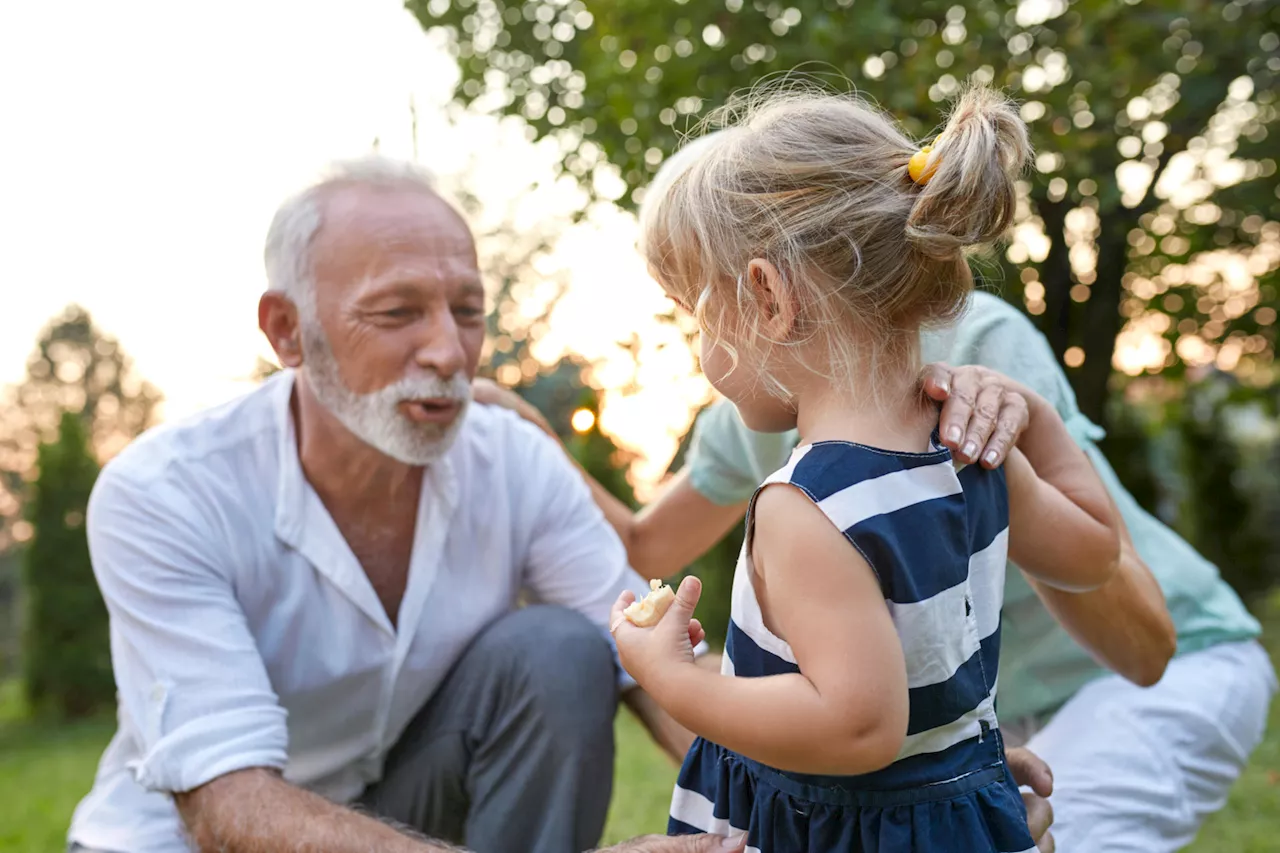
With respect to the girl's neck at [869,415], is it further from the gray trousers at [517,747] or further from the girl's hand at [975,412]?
the gray trousers at [517,747]

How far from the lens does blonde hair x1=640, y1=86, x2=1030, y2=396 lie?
55.6 inches

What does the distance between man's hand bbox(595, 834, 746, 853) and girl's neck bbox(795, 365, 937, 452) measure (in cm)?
57

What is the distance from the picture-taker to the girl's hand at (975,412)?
1502mm

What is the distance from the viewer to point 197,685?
214 centimetres

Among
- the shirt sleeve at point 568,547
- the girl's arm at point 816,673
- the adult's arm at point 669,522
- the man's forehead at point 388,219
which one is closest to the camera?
the girl's arm at point 816,673

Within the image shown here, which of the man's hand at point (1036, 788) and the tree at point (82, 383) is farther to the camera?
the tree at point (82, 383)

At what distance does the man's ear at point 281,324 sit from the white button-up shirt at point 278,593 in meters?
0.12

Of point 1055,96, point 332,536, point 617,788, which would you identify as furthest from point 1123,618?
point 617,788

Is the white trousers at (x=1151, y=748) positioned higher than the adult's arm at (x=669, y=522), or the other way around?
the adult's arm at (x=669, y=522)

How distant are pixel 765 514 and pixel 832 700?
9.2 inches

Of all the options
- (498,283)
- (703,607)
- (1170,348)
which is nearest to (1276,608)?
Answer: (1170,348)

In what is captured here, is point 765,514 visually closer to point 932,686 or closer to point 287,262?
point 932,686

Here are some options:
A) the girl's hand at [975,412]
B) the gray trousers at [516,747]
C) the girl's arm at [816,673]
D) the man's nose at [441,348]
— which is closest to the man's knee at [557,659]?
the gray trousers at [516,747]

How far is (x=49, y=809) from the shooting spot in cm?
606
